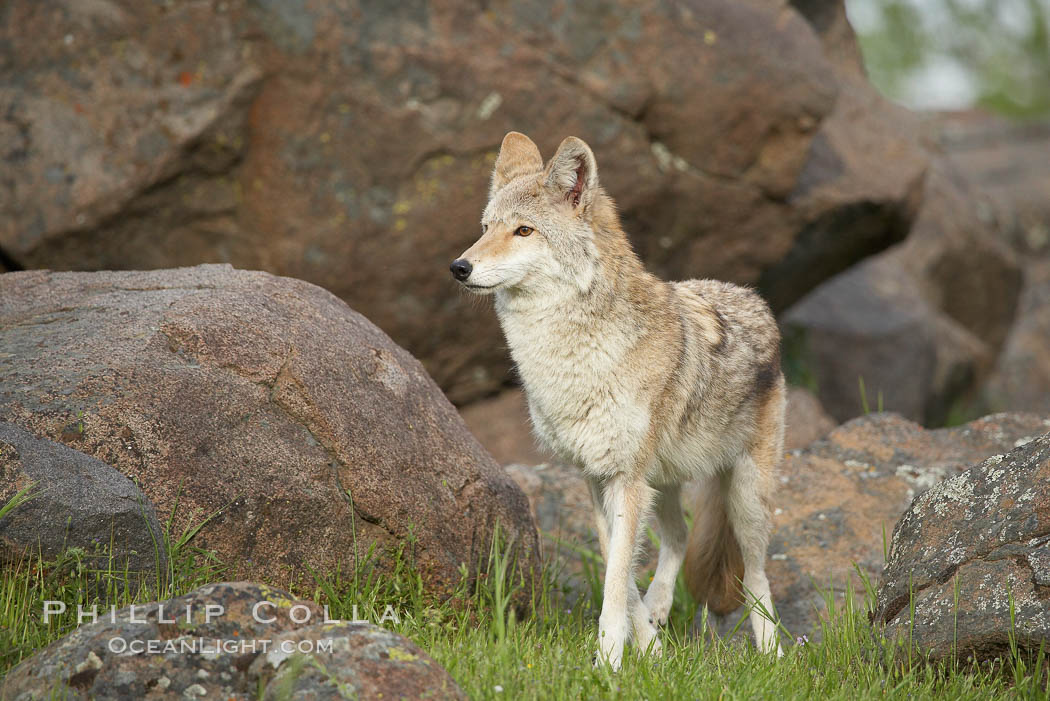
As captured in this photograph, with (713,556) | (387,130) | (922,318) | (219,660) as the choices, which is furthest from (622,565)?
(922,318)

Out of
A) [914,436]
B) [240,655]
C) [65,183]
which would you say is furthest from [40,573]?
[914,436]

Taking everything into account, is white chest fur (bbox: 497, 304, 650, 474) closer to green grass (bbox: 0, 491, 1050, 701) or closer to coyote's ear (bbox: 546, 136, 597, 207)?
coyote's ear (bbox: 546, 136, 597, 207)

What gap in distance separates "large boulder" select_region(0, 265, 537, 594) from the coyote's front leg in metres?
0.65

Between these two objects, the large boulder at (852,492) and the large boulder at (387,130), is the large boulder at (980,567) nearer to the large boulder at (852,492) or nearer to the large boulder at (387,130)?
the large boulder at (852,492)

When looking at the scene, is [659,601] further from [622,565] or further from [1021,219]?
[1021,219]

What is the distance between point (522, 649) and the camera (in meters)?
4.53

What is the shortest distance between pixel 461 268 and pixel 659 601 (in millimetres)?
2445

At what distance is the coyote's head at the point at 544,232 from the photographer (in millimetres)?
5355

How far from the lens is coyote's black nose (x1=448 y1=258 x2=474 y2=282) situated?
5.27m

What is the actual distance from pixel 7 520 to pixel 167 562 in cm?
67

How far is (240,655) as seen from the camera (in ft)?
11.3

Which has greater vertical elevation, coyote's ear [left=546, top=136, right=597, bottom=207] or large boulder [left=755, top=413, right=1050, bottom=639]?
coyote's ear [left=546, top=136, right=597, bottom=207]

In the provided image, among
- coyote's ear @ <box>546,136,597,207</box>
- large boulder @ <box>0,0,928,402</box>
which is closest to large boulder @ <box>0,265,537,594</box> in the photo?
coyote's ear @ <box>546,136,597,207</box>

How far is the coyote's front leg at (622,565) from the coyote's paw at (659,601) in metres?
0.44
